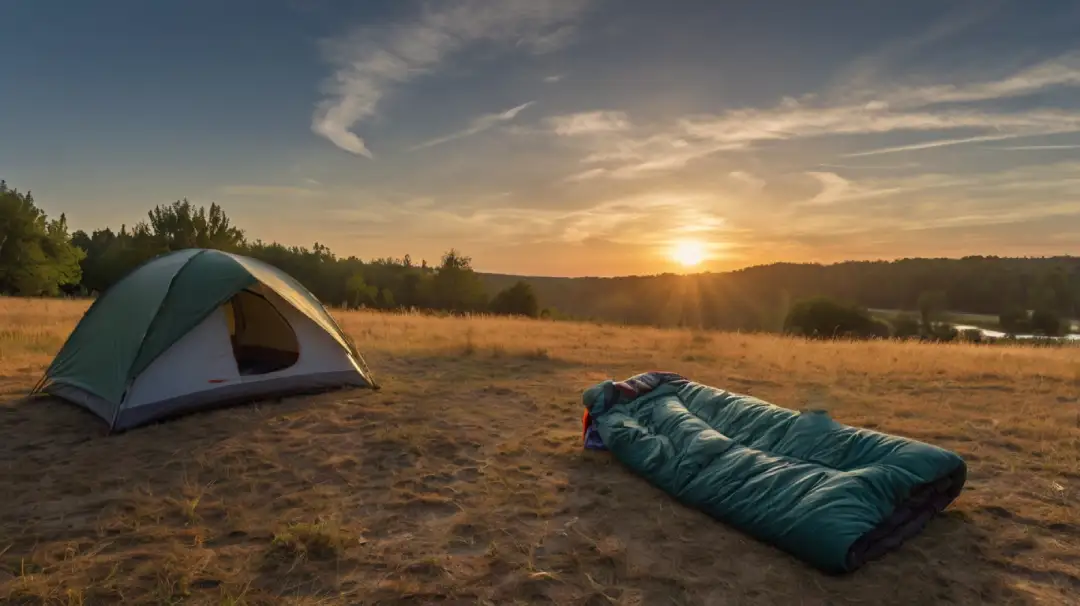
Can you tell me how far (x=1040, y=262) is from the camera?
5628 centimetres

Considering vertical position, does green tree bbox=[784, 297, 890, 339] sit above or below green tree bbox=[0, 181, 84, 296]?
below

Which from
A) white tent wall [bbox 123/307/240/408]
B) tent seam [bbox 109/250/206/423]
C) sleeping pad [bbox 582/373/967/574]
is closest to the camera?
sleeping pad [bbox 582/373/967/574]

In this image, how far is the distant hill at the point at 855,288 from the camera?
44625mm

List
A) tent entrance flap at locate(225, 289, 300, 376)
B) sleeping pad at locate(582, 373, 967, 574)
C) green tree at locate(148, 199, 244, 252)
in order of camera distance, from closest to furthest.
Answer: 1. sleeping pad at locate(582, 373, 967, 574)
2. tent entrance flap at locate(225, 289, 300, 376)
3. green tree at locate(148, 199, 244, 252)

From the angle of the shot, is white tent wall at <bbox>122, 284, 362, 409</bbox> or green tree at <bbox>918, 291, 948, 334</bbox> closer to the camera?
white tent wall at <bbox>122, 284, 362, 409</bbox>

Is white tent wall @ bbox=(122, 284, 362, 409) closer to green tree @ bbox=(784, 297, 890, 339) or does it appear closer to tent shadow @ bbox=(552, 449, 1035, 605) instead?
tent shadow @ bbox=(552, 449, 1035, 605)

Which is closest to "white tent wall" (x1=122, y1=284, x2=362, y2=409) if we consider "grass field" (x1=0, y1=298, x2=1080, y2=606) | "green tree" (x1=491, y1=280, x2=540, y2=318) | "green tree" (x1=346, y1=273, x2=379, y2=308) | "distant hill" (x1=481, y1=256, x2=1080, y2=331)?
"grass field" (x1=0, y1=298, x2=1080, y2=606)

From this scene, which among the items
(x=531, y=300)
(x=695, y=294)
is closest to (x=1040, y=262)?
(x=695, y=294)

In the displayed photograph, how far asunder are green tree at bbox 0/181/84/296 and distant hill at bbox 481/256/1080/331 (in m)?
32.7

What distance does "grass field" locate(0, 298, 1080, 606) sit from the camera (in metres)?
3.14

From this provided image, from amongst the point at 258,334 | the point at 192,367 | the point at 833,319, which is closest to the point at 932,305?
the point at 833,319

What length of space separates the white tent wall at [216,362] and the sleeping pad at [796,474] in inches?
161

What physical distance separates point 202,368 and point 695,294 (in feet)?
180

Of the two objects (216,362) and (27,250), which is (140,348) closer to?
(216,362)
